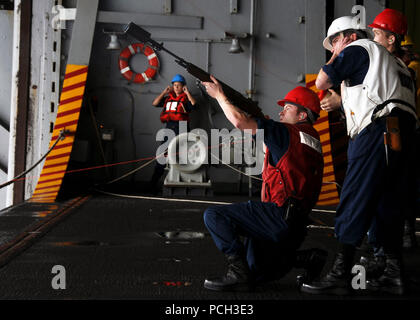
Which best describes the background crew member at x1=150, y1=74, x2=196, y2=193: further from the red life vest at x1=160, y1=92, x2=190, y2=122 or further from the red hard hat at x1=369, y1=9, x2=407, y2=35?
the red hard hat at x1=369, y1=9, x2=407, y2=35

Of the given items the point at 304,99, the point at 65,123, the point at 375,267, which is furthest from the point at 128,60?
the point at 375,267

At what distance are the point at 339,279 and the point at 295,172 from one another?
66 cm

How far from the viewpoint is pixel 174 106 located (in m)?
9.26

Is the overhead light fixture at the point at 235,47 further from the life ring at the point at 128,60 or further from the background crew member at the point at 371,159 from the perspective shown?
the background crew member at the point at 371,159

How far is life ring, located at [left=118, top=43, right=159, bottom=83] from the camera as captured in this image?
31.5 feet

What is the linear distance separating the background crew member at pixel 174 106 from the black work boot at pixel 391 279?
261 inches

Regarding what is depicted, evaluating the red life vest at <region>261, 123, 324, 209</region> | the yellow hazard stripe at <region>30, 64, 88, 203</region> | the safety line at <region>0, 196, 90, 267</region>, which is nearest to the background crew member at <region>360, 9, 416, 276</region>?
the red life vest at <region>261, 123, 324, 209</region>

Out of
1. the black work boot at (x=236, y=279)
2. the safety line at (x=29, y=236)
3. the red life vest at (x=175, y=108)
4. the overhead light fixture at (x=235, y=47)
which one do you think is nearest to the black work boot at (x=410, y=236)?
the black work boot at (x=236, y=279)

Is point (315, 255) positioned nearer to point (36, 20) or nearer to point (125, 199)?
point (125, 199)

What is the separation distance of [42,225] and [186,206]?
2.36 meters

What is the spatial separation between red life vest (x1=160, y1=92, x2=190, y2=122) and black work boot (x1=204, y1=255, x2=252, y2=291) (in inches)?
259

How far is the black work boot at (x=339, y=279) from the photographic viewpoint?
2.83 m
